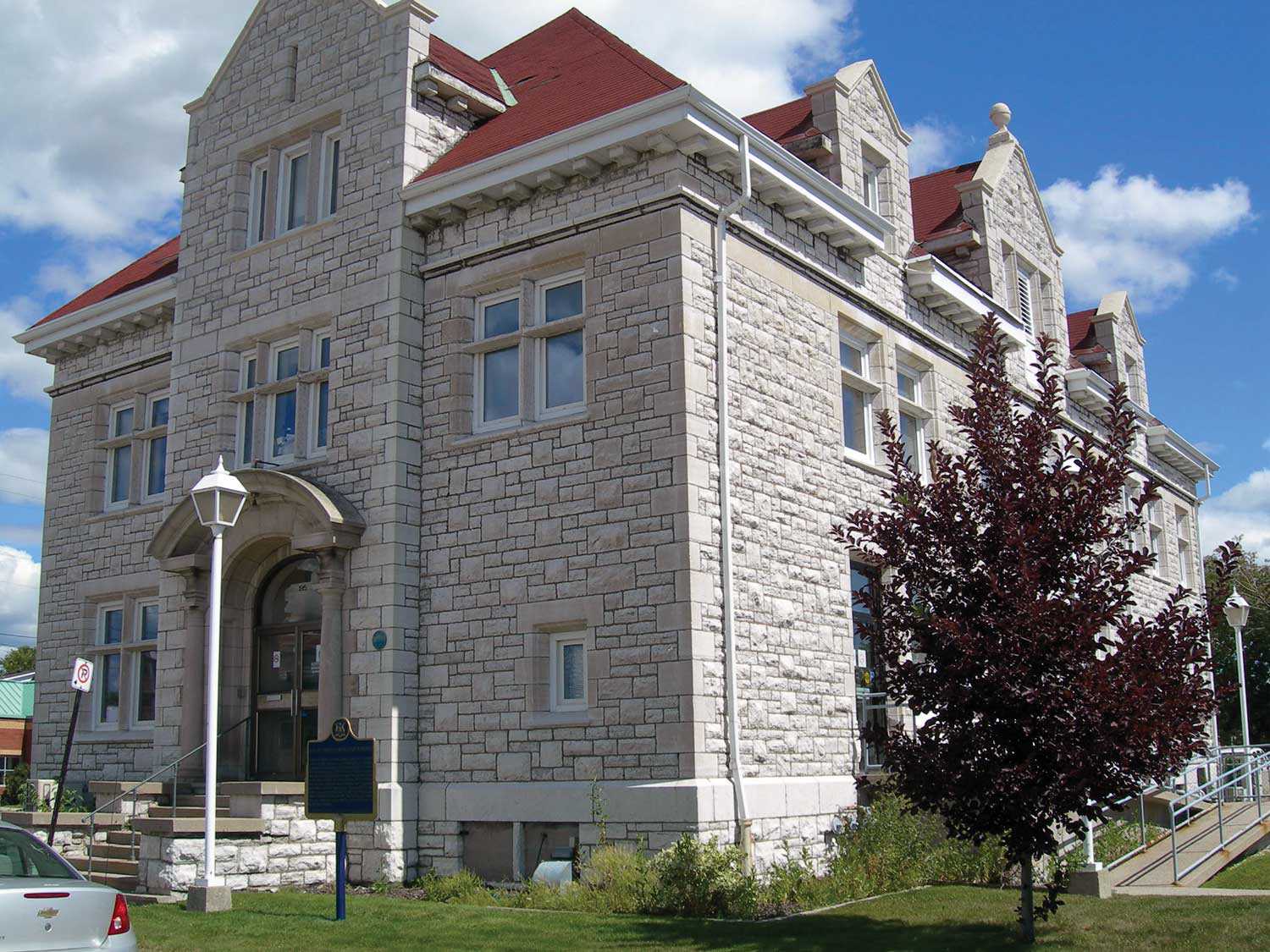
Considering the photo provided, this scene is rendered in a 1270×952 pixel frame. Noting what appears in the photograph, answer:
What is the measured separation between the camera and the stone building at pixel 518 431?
44.7ft

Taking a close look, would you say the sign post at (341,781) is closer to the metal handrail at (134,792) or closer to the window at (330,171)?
the metal handrail at (134,792)

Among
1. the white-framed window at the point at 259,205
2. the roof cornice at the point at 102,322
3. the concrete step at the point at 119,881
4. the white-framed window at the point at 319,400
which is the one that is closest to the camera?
the concrete step at the point at 119,881

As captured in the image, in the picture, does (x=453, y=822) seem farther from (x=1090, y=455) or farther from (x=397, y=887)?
(x=1090, y=455)

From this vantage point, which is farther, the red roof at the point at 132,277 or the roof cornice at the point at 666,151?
the red roof at the point at 132,277

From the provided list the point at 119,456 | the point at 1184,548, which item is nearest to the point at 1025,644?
the point at 119,456

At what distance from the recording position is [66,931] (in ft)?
24.7

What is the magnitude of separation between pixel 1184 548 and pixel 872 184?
16.9 metres

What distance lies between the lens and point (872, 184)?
19.2 m

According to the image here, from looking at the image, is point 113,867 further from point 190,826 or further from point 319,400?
point 319,400

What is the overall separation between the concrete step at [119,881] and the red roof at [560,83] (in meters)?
8.86

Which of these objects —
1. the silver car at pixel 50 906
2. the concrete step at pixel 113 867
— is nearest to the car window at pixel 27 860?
the silver car at pixel 50 906

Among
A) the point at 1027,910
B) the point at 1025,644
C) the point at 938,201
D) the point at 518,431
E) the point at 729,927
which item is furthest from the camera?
the point at 938,201

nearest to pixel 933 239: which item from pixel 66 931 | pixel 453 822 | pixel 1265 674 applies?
pixel 453 822

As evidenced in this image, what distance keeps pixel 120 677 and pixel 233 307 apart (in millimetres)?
6107
